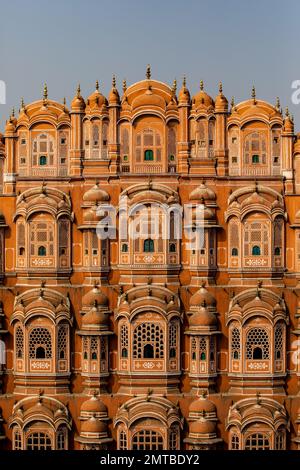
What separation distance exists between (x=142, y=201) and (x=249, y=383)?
741 centimetres

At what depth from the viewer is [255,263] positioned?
6025 centimetres

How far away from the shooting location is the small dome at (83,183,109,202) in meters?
60.2

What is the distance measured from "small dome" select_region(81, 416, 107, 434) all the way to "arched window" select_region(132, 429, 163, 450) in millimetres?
1210

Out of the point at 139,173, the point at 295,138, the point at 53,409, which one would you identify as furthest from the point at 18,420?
the point at 295,138

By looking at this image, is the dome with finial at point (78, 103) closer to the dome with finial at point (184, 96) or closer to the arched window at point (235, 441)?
the dome with finial at point (184, 96)

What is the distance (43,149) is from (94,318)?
6.41 m

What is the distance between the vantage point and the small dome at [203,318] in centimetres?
5953

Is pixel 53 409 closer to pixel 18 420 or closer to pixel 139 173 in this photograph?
pixel 18 420

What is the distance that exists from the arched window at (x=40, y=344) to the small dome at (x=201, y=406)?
209 inches

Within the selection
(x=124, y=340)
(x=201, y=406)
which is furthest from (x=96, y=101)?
(x=201, y=406)

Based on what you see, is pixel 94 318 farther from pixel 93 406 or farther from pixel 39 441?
pixel 39 441

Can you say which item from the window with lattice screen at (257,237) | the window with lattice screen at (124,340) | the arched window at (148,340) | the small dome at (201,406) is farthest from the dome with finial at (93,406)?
the window with lattice screen at (257,237)
